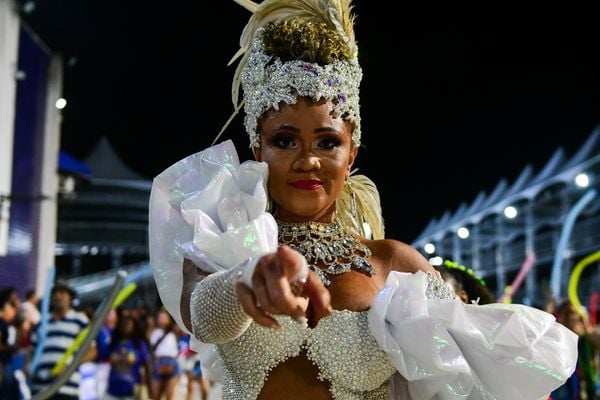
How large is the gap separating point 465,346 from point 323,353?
1.33ft

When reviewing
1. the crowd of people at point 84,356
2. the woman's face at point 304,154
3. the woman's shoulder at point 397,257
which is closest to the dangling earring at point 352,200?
the woman's shoulder at point 397,257

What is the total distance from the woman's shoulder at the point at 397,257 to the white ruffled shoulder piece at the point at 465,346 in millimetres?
228

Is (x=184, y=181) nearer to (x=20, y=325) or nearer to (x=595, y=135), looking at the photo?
(x=20, y=325)

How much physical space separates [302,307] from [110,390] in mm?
8851

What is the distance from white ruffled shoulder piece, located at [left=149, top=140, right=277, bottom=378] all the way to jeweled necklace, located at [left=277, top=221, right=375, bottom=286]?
0.71 feet

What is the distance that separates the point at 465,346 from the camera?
230 centimetres

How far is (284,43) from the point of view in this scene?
2475 mm

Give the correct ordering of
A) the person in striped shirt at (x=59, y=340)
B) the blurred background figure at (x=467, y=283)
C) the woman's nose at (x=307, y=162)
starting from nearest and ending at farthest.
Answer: the woman's nose at (x=307, y=162) → the blurred background figure at (x=467, y=283) → the person in striped shirt at (x=59, y=340)

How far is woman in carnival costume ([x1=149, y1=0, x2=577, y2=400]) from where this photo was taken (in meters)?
2.25

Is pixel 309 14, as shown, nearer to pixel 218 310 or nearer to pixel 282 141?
pixel 282 141

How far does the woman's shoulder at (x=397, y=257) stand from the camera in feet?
8.43

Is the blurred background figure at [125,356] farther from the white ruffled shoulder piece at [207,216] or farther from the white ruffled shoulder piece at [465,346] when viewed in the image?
the white ruffled shoulder piece at [465,346]

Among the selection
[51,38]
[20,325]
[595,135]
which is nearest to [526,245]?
[595,135]

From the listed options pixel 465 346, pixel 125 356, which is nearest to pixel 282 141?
pixel 465 346
